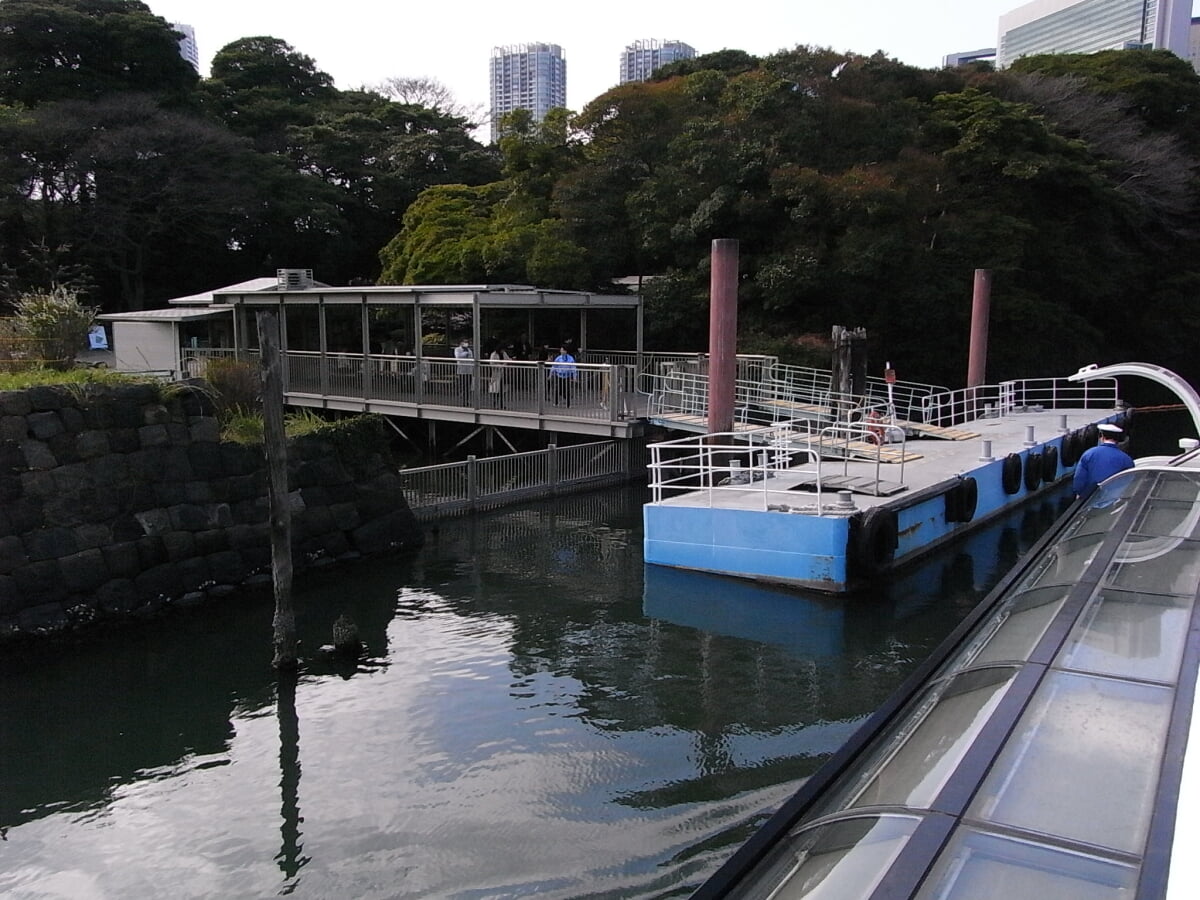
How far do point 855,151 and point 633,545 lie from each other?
1609 centimetres

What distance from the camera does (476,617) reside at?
38.6ft

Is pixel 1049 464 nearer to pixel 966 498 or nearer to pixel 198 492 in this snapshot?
pixel 966 498

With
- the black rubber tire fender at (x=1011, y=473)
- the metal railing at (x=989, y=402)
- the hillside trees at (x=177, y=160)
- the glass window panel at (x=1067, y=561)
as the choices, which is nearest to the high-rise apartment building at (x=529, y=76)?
the hillside trees at (x=177, y=160)

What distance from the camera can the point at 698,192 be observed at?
25766 mm

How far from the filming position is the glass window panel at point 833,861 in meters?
3.09

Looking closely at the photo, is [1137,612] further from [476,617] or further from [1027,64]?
[1027,64]

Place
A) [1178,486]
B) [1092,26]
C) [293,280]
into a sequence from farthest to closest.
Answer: [1092,26]
[293,280]
[1178,486]

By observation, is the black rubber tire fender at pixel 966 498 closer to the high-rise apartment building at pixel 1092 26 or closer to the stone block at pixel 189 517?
the stone block at pixel 189 517

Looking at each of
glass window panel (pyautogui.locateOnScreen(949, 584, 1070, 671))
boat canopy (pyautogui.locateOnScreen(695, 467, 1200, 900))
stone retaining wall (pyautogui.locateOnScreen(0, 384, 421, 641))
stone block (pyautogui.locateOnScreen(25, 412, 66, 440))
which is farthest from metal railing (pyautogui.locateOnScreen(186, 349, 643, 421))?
boat canopy (pyautogui.locateOnScreen(695, 467, 1200, 900))

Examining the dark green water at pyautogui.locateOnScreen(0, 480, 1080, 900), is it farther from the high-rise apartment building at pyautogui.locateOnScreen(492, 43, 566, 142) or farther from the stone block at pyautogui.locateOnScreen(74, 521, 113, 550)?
the high-rise apartment building at pyautogui.locateOnScreen(492, 43, 566, 142)

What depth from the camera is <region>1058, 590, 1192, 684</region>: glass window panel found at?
459 centimetres

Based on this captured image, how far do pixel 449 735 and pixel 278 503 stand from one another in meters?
3.29

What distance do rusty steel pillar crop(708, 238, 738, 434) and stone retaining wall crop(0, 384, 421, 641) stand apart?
5927 mm

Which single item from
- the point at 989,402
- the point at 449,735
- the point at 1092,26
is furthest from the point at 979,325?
the point at 1092,26
